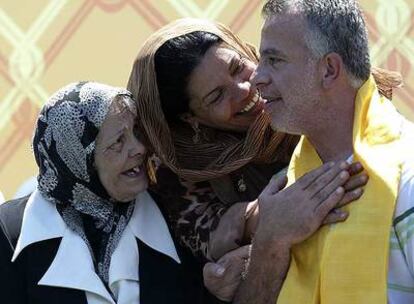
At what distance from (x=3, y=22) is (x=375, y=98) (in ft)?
9.36

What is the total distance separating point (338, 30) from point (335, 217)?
1.57ft

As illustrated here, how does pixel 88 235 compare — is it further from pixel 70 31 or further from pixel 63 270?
pixel 70 31

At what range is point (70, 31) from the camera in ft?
15.9

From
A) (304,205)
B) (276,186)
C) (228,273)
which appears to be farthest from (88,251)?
(304,205)

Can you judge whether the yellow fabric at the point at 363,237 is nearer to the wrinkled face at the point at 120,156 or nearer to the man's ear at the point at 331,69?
the man's ear at the point at 331,69

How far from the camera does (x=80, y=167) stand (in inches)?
116

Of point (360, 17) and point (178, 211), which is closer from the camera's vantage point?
point (360, 17)

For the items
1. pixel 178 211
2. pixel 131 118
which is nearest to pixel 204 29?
pixel 131 118

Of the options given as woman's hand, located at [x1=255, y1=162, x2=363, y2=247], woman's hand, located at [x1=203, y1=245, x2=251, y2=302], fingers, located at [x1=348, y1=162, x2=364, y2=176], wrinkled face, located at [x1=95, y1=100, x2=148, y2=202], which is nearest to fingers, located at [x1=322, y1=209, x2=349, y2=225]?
woman's hand, located at [x1=255, y1=162, x2=363, y2=247]

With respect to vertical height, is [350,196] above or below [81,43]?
above

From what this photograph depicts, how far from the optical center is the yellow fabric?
92.9 inches

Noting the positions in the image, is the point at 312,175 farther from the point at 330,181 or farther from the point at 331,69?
the point at 331,69

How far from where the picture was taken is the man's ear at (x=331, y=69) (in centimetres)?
248

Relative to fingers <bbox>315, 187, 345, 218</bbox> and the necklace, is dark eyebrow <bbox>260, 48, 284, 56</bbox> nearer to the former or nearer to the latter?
fingers <bbox>315, 187, 345, 218</bbox>
